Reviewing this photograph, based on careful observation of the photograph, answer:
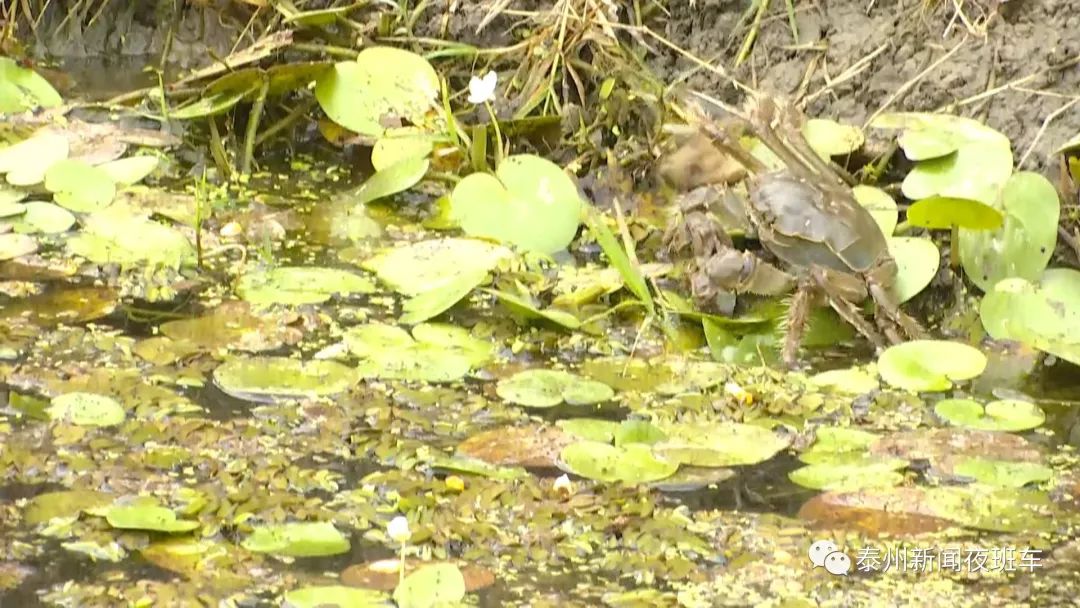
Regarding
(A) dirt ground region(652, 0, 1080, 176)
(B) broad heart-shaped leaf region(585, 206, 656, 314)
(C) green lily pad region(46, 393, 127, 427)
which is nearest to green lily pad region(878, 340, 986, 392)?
(B) broad heart-shaped leaf region(585, 206, 656, 314)

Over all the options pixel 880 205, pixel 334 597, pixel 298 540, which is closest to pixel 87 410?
pixel 298 540

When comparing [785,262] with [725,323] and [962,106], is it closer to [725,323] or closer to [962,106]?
[725,323]

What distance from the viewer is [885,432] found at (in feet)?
5.60

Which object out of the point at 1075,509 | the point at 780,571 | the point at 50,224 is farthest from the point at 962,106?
the point at 50,224

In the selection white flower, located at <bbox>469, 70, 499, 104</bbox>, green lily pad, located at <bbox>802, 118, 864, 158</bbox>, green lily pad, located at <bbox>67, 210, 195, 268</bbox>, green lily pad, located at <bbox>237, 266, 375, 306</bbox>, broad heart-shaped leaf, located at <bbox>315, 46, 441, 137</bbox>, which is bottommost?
green lily pad, located at <bbox>67, 210, 195, 268</bbox>

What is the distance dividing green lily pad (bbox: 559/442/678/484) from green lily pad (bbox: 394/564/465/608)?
26 centimetres

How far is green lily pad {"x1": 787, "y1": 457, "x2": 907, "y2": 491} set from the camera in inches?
61.9

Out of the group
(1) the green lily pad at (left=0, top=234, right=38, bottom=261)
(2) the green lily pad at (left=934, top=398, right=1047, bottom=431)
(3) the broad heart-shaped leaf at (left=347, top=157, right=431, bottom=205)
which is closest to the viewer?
(2) the green lily pad at (left=934, top=398, right=1047, bottom=431)

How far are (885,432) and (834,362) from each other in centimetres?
22

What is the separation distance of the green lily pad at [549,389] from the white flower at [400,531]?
0.34m

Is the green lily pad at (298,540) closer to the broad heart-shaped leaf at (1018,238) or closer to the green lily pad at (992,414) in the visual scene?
the green lily pad at (992,414)

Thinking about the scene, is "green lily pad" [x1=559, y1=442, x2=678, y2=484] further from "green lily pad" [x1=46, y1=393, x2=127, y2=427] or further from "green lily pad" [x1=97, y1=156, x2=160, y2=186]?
"green lily pad" [x1=97, y1=156, x2=160, y2=186]

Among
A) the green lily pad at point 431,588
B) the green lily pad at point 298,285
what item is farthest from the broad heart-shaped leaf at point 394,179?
the green lily pad at point 431,588

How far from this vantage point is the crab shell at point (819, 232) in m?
1.99
